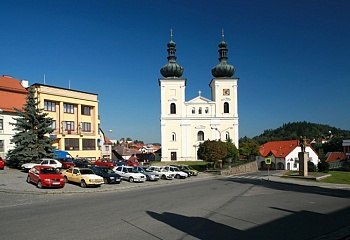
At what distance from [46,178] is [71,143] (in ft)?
104

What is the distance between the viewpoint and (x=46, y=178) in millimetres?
22078

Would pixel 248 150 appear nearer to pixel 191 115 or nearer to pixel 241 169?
pixel 191 115

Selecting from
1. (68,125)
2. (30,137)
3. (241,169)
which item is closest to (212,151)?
(241,169)

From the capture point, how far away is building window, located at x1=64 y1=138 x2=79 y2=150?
171 ft

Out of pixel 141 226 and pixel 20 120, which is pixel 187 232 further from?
pixel 20 120

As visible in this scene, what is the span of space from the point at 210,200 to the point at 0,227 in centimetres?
1061

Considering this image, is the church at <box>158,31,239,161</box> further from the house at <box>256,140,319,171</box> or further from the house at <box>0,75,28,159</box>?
→ the house at <box>0,75,28,159</box>

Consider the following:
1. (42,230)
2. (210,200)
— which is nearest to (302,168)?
(210,200)

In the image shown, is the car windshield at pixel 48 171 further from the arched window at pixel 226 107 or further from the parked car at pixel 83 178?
the arched window at pixel 226 107

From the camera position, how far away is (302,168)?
3909 centimetres

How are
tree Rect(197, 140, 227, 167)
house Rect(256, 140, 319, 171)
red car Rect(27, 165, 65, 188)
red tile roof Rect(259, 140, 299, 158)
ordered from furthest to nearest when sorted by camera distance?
red tile roof Rect(259, 140, 299, 158) → house Rect(256, 140, 319, 171) → tree Rect(197, 140, 227, 167) → red car Rect(27, 165, 65, 188)

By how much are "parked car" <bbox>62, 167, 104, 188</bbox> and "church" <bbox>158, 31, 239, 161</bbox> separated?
5201 cm

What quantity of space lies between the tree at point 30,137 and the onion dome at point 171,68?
45.5 metres

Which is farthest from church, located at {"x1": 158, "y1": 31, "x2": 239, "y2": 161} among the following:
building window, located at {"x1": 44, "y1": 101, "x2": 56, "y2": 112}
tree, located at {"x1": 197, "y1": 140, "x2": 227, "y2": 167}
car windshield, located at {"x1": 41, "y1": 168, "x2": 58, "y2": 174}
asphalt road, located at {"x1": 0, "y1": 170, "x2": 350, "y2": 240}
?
asphalt road, located at {"x1": 0, "y1": 170, "x2": 350, "y2": 240}
